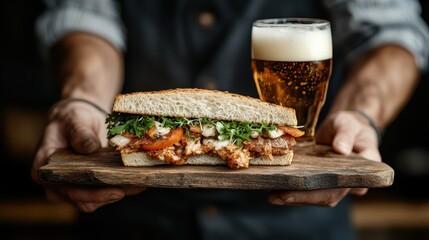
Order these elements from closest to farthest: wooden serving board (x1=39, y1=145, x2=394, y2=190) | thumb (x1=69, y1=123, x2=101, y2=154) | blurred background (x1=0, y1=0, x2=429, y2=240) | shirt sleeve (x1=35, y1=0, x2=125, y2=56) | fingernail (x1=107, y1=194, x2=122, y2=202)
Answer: wooden serving board (x1=39, y1=145, x2=394, y2=190) < fingernail (x1=107, y1=194, x2=122, y2=202) < thumb (x1=69, y1=123, x2=101, y2=154) < shirt sleeve (x1=35, y1=0, x2=125, y2=56) < blurred background (x1=0, y1=0, x2=429, y2=240)

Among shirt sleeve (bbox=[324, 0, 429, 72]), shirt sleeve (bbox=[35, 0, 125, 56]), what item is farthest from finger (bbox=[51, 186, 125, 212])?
shirt sleeve (bbox=[324, 0, 429, 72])

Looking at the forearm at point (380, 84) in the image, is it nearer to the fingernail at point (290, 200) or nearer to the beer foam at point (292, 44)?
the beer foam at point (292, 44)

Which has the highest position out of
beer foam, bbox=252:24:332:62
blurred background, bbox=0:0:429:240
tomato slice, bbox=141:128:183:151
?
beer foam, bbox=252:24:332:62

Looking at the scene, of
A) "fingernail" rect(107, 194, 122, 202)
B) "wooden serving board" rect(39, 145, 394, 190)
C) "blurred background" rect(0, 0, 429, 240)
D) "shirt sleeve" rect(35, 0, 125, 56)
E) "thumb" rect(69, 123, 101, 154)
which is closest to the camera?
"wooden serving board" rect(39, 145, 394, 190)

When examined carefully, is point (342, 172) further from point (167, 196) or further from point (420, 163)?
point (420, 163)

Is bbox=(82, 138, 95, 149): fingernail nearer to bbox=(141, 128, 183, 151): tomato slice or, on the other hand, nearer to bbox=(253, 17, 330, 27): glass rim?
bbox=(141, 128, 183, 151): tomato slice

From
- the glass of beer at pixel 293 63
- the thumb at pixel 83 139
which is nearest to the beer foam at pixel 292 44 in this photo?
the glass of beer at pixel 293 63

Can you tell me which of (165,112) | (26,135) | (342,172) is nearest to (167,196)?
(165,112)

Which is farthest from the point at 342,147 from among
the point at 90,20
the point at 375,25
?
the point at 90,20
